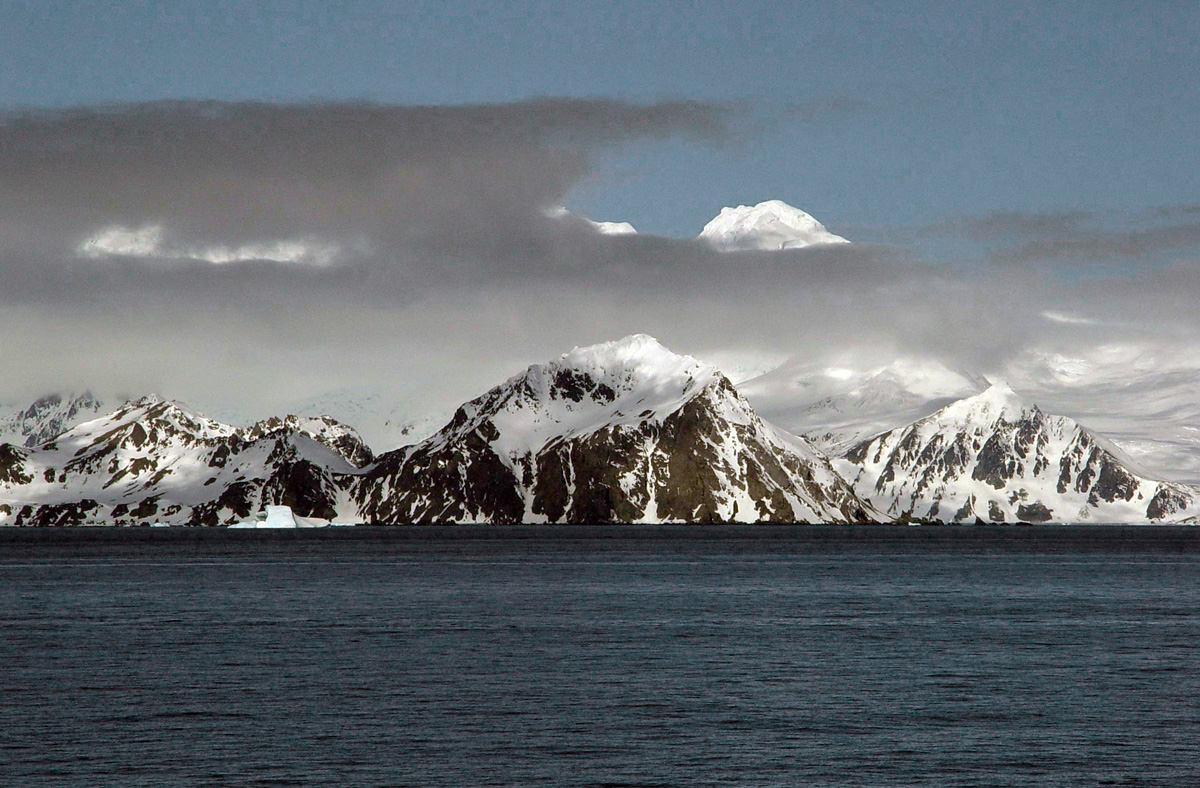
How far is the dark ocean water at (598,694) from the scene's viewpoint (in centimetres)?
4778

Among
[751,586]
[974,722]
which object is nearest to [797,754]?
[974,722]

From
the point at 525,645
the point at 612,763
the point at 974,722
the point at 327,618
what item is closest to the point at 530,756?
the point at 612,763

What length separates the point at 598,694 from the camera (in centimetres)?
6481

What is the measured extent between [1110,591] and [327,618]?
84.1m

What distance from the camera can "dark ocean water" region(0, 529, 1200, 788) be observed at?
1881 inches

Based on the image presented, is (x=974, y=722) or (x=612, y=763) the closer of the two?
(x=612, y=763)

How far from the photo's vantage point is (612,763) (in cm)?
4847

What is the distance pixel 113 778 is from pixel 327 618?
6198 cm

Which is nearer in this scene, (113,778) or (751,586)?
(113,778)

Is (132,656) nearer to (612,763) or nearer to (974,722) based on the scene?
(612,763)

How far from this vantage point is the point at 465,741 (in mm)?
52531

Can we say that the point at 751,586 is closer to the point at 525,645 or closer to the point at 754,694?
the point at 525,645

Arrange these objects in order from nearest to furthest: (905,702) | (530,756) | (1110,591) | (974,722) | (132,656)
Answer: (530,756)
(974,722)
(905,702)
(132,656)
(1110,591)

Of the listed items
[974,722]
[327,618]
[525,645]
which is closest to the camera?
[974,722]
